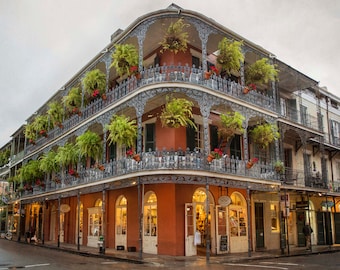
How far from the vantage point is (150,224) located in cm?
1653

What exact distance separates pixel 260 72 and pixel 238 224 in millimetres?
7335

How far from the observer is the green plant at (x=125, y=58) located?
1606cm

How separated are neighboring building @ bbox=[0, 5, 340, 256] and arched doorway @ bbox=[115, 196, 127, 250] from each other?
53 mm

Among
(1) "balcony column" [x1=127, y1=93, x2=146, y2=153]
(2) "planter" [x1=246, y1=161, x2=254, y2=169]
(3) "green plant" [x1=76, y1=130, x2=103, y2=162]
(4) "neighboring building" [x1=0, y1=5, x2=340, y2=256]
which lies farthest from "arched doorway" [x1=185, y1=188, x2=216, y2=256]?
(3) "green plant" [x1=76, y1=130, x2=103, y2=162]

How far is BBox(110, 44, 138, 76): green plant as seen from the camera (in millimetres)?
16062

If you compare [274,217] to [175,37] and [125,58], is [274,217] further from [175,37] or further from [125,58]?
[125,58]

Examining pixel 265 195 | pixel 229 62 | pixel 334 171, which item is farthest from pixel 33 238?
pixel 334 171

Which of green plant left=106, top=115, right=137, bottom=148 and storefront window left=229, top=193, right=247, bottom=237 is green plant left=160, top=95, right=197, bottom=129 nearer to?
green plant left=106, top=115, right=137, bottom=148

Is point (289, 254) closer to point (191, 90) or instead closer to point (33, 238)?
point (191, 90)

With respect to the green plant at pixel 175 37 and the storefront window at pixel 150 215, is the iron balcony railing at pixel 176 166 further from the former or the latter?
the green plant at pixel 175 37

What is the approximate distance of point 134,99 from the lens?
1598 centimetres

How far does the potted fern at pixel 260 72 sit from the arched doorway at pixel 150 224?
6950 mm

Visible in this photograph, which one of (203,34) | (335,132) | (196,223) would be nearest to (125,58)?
(203,34)

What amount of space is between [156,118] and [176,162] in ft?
11.3
